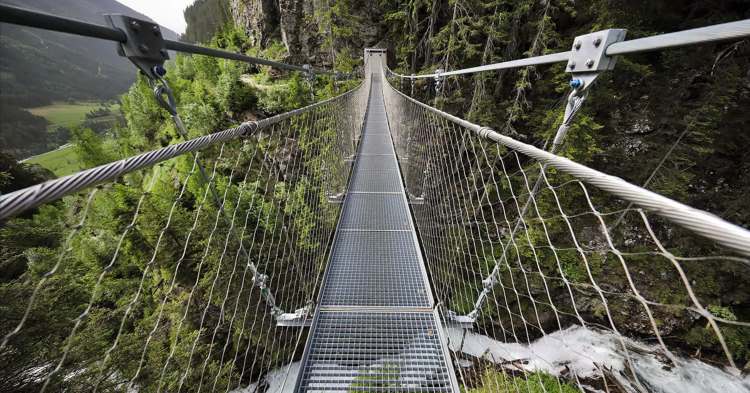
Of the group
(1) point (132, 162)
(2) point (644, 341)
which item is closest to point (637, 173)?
(2) point (644, 341)

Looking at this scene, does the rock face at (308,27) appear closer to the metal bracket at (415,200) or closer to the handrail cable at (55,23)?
the metal bracket at (415,200)

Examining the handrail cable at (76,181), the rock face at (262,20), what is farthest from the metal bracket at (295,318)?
the rock face at (262,20)

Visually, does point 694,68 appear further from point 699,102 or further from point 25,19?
point 25,19

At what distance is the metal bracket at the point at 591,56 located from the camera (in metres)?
0.84

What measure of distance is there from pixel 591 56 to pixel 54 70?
484 feet

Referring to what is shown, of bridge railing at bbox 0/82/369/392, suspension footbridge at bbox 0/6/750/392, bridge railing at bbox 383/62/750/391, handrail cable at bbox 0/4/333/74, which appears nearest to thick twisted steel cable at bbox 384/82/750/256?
suspension footbridge at bbox 0/6/750/392

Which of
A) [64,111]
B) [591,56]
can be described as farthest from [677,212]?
[64,111]

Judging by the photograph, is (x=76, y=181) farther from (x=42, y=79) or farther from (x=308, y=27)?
(x=42, y=79)

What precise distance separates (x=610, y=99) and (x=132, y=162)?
5.39 meters

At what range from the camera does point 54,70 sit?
303 ft

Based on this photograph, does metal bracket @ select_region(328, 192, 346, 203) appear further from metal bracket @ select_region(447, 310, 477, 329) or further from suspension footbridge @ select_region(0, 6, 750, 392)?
metal bracket @ select_region(447, 310, 477, 329)

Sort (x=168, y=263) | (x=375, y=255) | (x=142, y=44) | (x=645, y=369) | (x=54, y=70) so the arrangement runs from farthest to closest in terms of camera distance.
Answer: (x=54, y=70) < (x=168, y=263) < (x=645, y=369) < (x=375, y=255) < (x=142, y=44)

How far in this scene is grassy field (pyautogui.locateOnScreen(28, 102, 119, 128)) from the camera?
66.4m

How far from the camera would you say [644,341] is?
19.2ft
